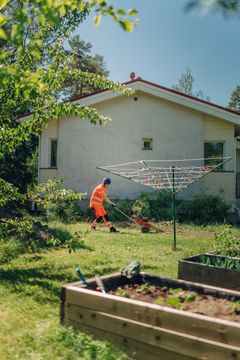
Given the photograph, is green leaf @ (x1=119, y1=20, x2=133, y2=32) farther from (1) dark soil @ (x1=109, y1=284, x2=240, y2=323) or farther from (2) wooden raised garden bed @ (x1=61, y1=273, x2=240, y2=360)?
(1) dark soil @ (x1=109, y1=284, x2=240, y2=323)

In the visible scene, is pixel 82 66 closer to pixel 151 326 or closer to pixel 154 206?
pixel 154 206

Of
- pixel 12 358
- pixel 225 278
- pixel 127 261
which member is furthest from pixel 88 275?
pixel 12 358

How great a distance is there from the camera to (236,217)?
17.1 m

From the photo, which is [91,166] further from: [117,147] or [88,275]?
[88,275]

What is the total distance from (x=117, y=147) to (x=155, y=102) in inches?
99.8

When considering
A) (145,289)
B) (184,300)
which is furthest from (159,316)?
(145,289)

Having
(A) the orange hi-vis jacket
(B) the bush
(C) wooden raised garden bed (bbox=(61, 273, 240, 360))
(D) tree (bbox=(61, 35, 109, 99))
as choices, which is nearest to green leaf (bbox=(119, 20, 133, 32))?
(C) wooden raised garden bed (bbox=(61, 273, 240, 360))

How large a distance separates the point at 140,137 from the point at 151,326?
49.7ft

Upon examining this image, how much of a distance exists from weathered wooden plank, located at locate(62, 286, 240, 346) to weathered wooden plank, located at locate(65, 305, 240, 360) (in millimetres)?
36

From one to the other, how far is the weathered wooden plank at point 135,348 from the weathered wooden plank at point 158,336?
0.03m

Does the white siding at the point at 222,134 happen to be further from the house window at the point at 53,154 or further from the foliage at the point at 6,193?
the foliage at the point at 6,193

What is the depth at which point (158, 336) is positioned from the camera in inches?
128


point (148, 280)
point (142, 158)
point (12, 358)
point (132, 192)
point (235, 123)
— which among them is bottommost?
point (12, 358)

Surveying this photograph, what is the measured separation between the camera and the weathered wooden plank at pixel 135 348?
3.18 meters
